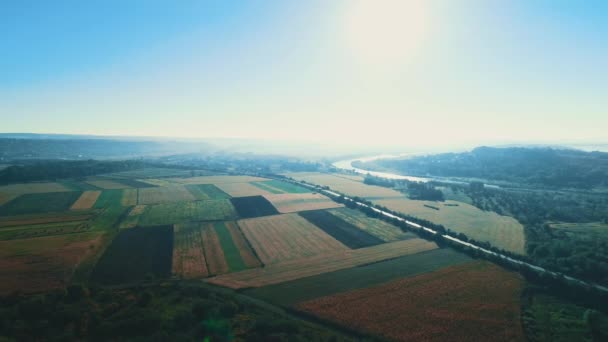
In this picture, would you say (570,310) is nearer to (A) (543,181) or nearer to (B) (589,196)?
(B) (589,196)

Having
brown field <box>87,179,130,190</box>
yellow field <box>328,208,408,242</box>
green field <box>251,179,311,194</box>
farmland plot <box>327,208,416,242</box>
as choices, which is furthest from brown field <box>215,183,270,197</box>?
brown field <box>87,179,130,190</box>

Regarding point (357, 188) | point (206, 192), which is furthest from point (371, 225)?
point (206, 192)

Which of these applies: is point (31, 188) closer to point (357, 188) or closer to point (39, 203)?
point (39, 203)

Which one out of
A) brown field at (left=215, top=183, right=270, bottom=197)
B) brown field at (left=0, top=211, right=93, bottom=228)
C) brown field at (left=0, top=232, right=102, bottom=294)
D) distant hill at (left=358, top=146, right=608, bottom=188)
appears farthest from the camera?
distant hill at (left=358, top=146, right=608, bottom=188)

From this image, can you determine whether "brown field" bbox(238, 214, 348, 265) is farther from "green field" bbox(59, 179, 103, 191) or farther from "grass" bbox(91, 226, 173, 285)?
"green field" bbox(59, 179, 103, 191)

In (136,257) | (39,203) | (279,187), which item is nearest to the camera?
(136,257)

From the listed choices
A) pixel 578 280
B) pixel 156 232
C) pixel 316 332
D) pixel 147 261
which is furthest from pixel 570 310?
pixel 156 232
